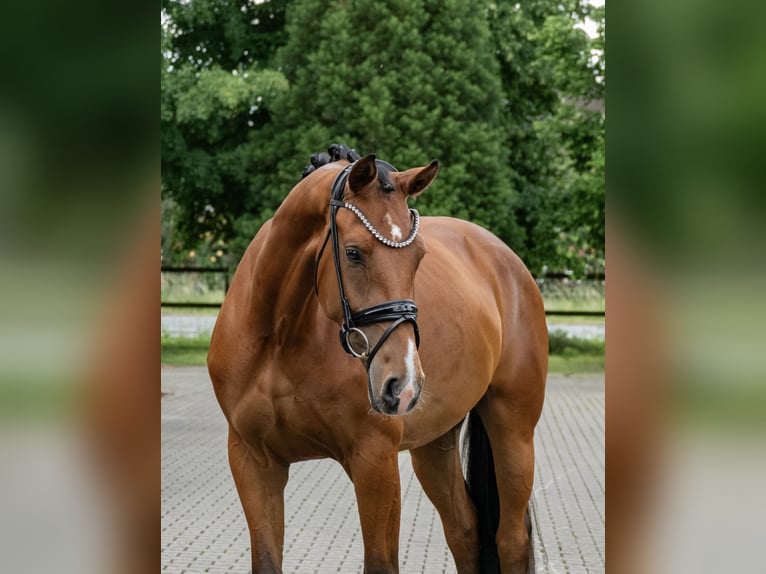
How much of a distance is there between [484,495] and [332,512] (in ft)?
9.49

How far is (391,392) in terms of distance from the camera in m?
2.37

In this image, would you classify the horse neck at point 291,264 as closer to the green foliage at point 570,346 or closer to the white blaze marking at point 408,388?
the white blaze marking at point 408,388

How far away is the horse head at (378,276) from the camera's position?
93.7 inches

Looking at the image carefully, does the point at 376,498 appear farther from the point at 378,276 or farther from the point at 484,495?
the point at 484,495

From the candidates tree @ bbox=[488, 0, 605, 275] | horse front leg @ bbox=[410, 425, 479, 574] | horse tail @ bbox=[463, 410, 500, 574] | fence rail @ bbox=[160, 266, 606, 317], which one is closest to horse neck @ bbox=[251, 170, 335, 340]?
horse front leg @ bbox=[410, 425, 479, 574]

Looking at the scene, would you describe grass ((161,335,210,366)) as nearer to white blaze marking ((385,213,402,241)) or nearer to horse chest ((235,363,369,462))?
horse chest ((235,363,369,462))

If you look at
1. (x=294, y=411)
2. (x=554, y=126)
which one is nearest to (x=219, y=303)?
(x=554, y=126)

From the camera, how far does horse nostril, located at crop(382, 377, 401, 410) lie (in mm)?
2359

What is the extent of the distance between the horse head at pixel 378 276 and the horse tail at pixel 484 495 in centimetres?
184

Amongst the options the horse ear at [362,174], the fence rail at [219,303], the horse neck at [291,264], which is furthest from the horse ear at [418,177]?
the fence rail at [219,303]

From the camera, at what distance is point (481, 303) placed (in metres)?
3.82
